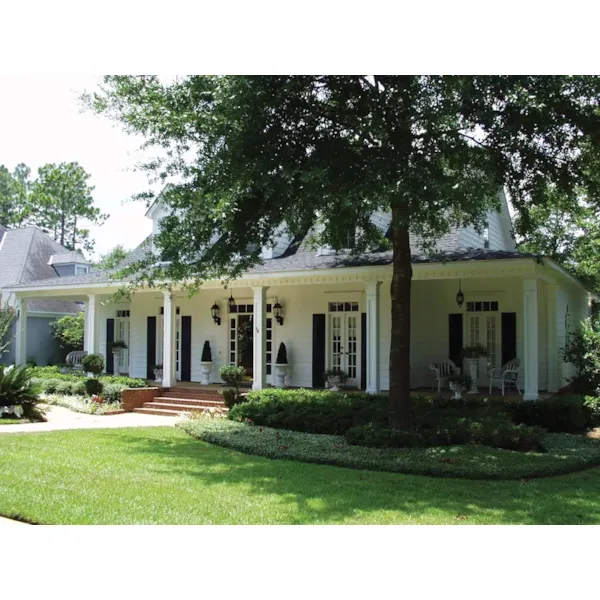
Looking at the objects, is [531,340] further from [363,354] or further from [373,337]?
[363,354]

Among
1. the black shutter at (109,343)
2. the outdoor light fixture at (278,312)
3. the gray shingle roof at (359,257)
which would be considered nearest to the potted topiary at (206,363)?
the outdoor light fixture at (278,312)

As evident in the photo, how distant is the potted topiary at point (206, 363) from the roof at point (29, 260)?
446 inches

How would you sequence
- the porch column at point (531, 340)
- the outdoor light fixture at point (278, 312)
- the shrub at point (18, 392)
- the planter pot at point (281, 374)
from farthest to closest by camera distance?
the outdoor light fixture at point (278, 312)
the planter pot at point (281, 374)
the shrub at point (18, 392)
the porch column at point (531, 340)

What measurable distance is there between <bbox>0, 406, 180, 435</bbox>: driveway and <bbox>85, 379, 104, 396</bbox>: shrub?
3.11 ft

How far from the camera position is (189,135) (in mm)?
10477

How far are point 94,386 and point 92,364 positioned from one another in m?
1.79

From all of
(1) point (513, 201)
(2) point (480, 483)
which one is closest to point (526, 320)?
(1) point (513, 201)

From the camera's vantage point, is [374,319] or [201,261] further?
[374,319]

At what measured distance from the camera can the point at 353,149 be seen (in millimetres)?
10414

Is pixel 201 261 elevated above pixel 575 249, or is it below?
below

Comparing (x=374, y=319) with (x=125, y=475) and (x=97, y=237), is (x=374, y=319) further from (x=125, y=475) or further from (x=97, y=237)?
(x=97, y=237)

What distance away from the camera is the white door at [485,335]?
16.1 metres

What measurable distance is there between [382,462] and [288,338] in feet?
30.9

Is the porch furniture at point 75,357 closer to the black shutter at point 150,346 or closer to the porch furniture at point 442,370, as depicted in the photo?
the black shutter at point 150,346
